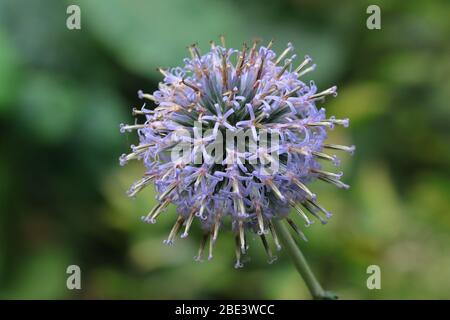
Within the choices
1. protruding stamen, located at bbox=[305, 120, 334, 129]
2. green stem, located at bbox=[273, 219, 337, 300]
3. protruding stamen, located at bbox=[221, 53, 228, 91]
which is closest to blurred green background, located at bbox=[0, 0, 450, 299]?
green stem, located at bbox=[273, 219, 337, 300]

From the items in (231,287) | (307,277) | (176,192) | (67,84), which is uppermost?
(67,84)

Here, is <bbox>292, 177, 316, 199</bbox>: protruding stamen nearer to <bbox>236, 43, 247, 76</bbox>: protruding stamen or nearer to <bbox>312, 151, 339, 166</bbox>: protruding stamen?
<bbox>312, 151, 339, 166</bbox>: protruding stamen

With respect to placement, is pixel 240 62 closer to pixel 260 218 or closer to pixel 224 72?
pixel 224 72

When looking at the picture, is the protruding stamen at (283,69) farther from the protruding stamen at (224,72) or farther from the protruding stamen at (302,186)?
the protruding stamen at (302,186)

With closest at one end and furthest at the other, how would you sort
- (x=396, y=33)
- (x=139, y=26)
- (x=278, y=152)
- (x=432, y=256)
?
(x=278, y=152)
(x=432, y=256)
(x=139, y=26)
(x=396, y=33)

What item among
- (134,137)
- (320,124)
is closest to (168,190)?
(320,124)

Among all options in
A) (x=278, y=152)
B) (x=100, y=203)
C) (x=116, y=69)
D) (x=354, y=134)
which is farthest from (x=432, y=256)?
(x=116, y=69)

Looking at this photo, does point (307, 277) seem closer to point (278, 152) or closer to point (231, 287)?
point (278, 152)
